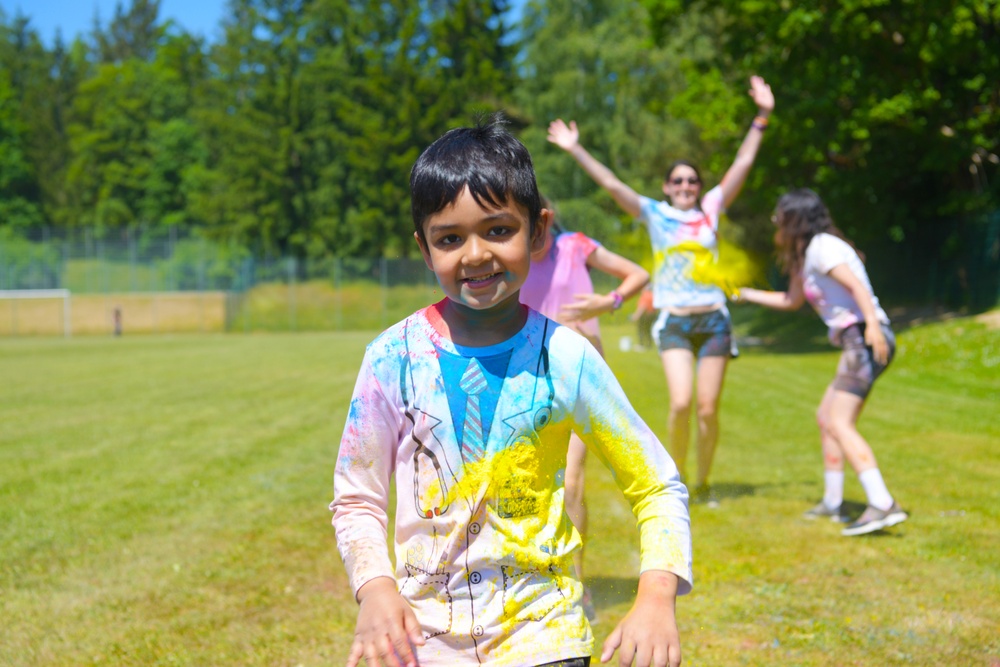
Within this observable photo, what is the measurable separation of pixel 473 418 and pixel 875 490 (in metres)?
4.90

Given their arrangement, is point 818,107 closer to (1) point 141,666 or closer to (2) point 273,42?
(1) point 141,666

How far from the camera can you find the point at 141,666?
4398mm

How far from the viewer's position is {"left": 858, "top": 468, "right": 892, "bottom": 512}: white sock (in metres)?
6.44

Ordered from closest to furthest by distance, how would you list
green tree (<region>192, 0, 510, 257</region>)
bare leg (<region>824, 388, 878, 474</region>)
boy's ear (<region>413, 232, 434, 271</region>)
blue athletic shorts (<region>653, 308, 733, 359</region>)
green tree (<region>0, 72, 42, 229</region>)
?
1. boy's ear (<region>413, 232, 434, 271</region>)
2. bare leg (<region>824, 388, 878, 474</region>)
3. blue athletic shorts (<region>653, 308, 733, 359</region>)
4. green tree (<region>192, 0, 510, 257</region>)
5. green tree (<region>0, 72, 42, 229</region>)

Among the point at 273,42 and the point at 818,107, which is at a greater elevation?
the point at 273,42

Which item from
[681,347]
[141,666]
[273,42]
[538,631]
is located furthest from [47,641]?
[273,42]

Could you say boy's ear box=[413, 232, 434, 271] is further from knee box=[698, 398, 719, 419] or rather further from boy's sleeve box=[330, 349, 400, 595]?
knee box=[698, 398, 719, 419]

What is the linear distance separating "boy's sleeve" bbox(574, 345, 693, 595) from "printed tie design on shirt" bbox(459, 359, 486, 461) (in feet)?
0.74

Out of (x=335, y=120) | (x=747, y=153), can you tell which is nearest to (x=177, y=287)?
(x=335, y=120)

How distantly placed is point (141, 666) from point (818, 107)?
23981 mm

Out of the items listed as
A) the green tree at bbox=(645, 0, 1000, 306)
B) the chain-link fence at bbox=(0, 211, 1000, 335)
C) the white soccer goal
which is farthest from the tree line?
the white soccer goal

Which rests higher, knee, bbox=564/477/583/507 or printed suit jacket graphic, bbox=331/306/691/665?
printed suit jacket graphic, bbox=331/306/691/665

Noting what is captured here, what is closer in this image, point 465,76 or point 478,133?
point 478,133

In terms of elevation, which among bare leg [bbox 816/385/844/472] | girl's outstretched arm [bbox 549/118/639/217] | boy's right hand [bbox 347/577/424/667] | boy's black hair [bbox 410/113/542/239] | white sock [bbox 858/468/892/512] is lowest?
white sock [bbox 858/468/892/512]
